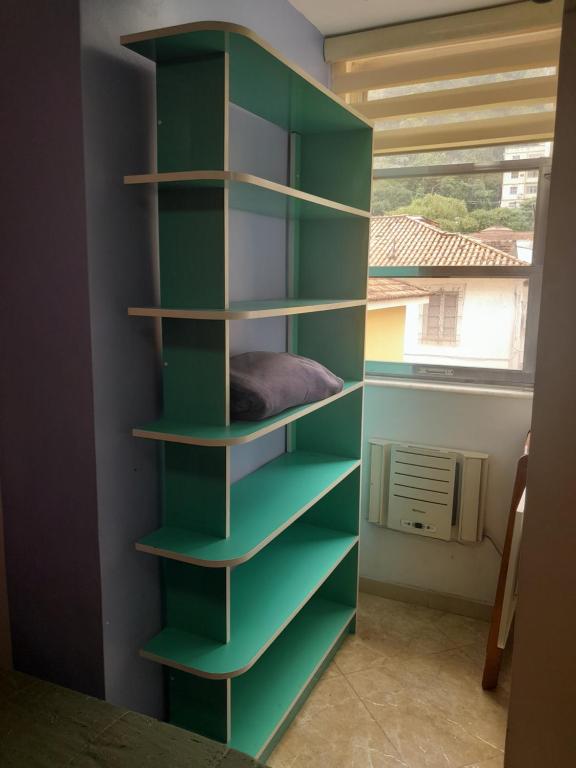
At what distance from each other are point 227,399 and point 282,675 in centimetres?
110

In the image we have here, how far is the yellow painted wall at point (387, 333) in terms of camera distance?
8.87 ft

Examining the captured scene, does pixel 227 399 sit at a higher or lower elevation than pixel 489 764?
higher

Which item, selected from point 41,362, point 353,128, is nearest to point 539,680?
point 41,362

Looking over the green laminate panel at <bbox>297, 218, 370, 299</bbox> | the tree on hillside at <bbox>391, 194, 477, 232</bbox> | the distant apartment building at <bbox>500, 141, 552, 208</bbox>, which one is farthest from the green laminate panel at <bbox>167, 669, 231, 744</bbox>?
the distant apartment building at <bbox>500, 141, 552, 208</bbox>

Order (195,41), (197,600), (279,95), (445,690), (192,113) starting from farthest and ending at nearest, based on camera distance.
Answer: (445,690), (279,95), (197,600), (192,113), (195,41)

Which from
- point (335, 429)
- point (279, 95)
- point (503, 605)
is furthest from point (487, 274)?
point (503, 605)

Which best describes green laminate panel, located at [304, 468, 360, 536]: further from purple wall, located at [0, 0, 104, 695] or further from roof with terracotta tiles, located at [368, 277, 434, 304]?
purple wall, located at [0, 0, 104, 695]

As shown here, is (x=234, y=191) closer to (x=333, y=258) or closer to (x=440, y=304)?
(x=333, y=258)

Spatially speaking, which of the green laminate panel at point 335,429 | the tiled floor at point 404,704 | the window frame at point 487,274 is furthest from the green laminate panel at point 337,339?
the tiled floor at point 404,704

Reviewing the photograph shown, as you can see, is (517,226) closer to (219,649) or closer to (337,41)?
(337,41)

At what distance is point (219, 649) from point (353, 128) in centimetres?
180

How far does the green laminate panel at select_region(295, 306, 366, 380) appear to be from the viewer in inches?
90.5

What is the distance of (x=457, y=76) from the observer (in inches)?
89.0

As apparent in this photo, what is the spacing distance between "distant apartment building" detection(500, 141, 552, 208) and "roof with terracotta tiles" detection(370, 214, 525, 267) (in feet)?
0.68
